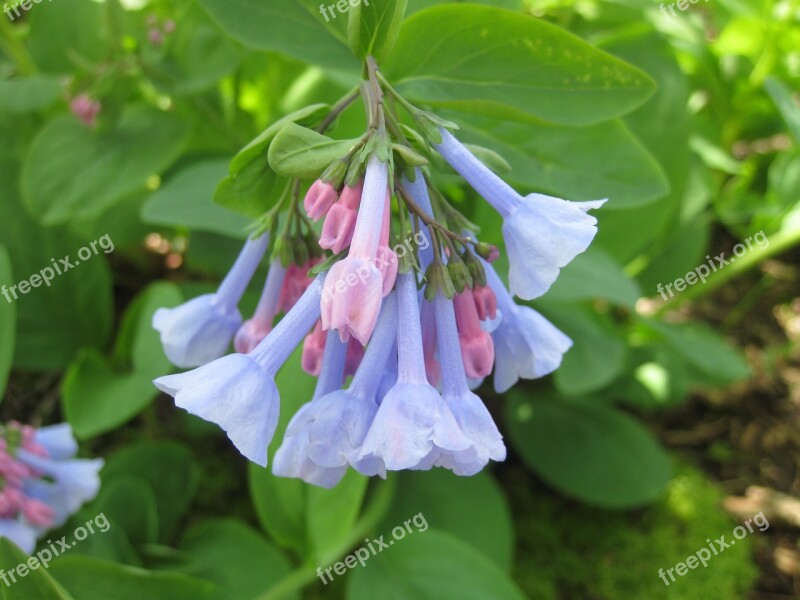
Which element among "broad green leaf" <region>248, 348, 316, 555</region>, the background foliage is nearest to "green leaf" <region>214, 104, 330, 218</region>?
the background foliage

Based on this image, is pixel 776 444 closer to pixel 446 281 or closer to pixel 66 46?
pixel 446 281

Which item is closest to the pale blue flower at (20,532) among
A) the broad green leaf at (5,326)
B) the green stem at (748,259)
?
the broad green leaf at (5,326)

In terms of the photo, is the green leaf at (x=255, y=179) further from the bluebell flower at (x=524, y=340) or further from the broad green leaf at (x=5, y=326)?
the broad green leaf at (x=5, y=326)

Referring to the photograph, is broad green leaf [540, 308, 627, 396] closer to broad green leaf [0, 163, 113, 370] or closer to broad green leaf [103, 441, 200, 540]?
broad green leaf [103, 441, 200, 540]

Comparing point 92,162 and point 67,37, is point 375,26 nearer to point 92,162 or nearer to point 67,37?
point 92,162

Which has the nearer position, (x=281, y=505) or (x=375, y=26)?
(x=375, y=26)

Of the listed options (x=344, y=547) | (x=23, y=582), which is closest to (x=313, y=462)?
(x=23, y=582)

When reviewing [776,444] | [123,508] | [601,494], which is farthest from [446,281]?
[776,444]
